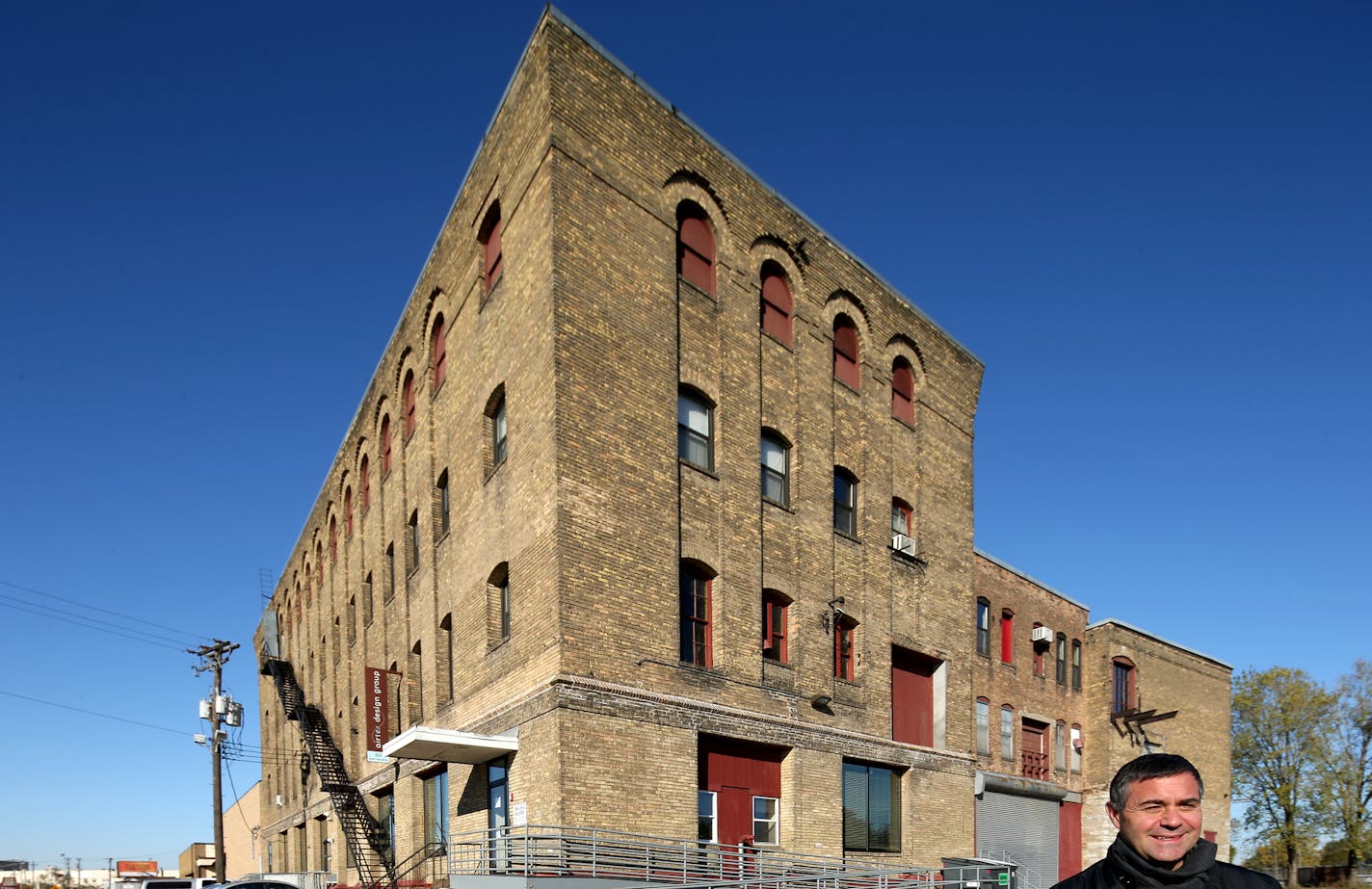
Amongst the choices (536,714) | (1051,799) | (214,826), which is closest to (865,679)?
(536,714)

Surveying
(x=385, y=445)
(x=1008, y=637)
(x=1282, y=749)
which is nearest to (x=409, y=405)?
(x=385, y=445)

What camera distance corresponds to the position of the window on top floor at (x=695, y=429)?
20922 millimetres

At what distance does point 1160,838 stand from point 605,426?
1590cm

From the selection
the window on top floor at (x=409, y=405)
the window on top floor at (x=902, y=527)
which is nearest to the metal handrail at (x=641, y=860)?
the window on top floor at (x=902, y=527)

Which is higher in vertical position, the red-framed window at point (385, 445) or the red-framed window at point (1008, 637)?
the red-framed window at point (385, 445)

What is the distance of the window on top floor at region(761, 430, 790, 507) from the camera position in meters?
22.9

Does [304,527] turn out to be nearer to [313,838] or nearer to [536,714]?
[313,838]

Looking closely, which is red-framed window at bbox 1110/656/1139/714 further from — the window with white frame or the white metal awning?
the white metal awning

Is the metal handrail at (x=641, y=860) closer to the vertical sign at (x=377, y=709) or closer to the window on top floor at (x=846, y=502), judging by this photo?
the vertical sign at (x=377, y=709)

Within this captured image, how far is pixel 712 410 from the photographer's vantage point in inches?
852

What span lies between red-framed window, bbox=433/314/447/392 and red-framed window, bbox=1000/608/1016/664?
17.8m

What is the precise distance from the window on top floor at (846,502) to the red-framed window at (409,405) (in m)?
11.1

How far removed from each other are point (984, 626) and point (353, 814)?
18479 mm

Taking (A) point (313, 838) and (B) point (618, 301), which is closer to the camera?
(B) point (618, 301)
